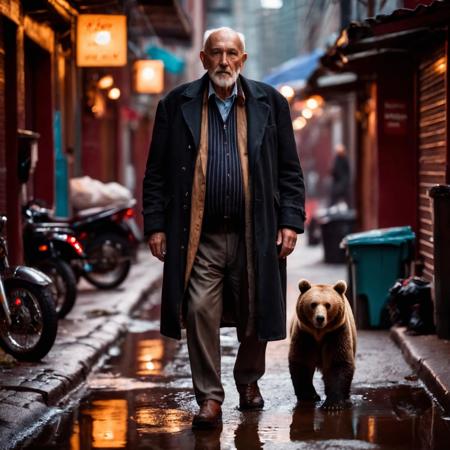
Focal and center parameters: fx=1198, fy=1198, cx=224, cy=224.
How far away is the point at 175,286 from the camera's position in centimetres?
719

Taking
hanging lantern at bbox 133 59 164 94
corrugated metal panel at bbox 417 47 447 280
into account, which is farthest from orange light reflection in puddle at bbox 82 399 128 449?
hanging lantern at bbox 133 59 164 94

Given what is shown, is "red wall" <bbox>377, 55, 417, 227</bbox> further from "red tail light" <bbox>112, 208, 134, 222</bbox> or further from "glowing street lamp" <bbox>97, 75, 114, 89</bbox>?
"glowing street lamp" <bbox>97, 75, 114, 89</bbox>

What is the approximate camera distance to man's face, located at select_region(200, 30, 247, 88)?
283 inches

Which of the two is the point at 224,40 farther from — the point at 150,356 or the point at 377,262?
the point at 377,262

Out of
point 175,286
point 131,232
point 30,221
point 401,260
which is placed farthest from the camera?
point 131,232

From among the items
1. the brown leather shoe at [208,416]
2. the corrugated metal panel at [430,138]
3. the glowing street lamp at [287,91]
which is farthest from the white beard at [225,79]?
the glowing street lamp at [287,91]

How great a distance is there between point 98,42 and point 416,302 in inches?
293

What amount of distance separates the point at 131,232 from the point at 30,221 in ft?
9.57

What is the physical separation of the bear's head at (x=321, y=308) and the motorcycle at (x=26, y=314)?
8.05 ft

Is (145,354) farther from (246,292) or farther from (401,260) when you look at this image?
(246,292)

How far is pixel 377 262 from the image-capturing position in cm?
1196

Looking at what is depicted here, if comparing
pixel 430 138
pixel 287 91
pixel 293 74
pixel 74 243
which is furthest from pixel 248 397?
pixel 287 91

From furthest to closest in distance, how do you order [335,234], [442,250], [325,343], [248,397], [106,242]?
1. [335,234]
2. [106,242]
3. [442,250]
4. [325,343]
5. [248,397]

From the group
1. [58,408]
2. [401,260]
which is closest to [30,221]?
[401,260]
